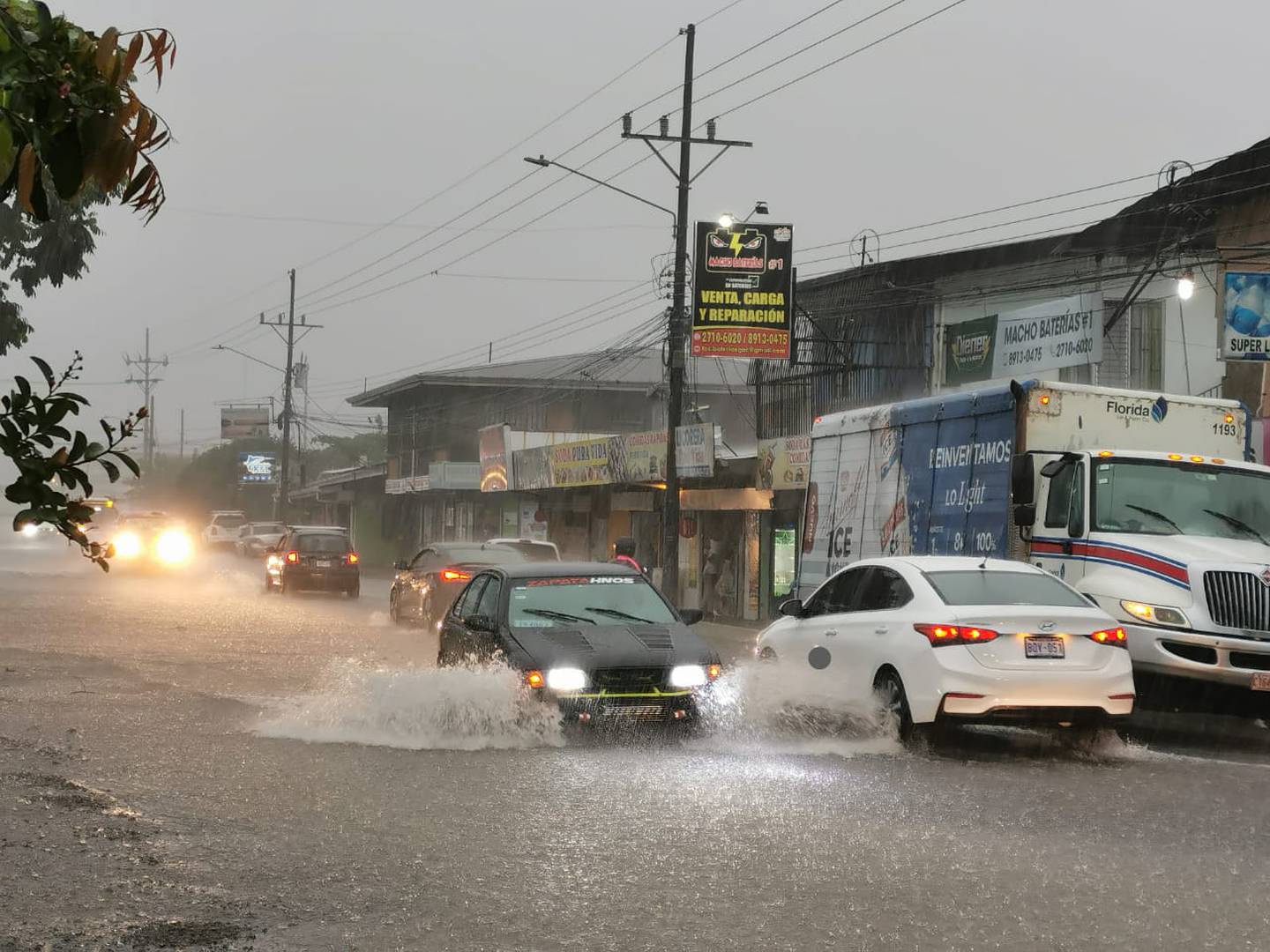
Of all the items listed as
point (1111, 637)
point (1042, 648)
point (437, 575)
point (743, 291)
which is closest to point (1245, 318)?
point (1111, 637)

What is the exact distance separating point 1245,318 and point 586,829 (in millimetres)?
15849

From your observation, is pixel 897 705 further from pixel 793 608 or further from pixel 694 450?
pixel 694 450

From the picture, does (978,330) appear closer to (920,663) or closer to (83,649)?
(83,649)

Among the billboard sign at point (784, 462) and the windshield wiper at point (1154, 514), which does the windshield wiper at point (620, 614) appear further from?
the billboard sign at point (784, 462)

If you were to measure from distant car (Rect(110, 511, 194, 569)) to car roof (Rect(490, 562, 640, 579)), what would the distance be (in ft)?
126

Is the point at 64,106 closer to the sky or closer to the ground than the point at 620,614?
closer to the sky

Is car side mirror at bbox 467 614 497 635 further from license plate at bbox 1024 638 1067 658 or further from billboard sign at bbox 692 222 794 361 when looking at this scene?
billboard sign at bbox 692 222 794 361

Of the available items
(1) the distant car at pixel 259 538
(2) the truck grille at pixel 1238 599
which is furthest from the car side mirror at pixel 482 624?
(1) the distant car at pixel 259 538

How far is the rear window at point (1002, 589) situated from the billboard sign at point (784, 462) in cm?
1772

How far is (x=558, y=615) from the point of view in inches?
520

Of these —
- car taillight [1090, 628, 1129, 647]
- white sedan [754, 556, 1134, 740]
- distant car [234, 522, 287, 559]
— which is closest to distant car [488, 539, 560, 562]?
white sedan [754, 556, 1134, 740]

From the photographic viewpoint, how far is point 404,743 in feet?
40.0

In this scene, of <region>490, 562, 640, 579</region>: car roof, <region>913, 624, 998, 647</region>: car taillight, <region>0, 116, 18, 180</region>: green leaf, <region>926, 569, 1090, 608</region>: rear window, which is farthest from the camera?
<region>490, 562, 640, 579</region>: car roof

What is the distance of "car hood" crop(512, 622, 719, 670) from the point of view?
12.1 metres
